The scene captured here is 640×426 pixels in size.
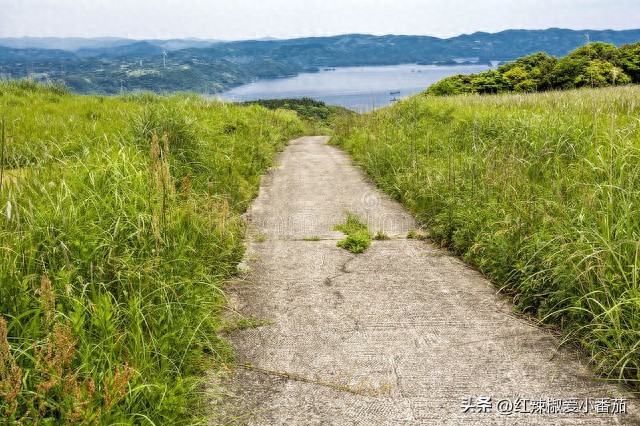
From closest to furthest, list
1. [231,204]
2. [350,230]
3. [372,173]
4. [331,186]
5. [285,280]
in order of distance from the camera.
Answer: [285,280]
[350,230]
[231,204]
[331,186]
[372,173]

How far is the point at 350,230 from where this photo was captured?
4.99 m

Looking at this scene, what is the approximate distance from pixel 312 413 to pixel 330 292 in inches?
54.8

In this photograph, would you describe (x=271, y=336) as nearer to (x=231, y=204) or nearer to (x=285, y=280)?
(x=285, y=280)

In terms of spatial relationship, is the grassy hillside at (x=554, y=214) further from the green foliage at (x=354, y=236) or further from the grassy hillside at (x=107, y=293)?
the grassy hillside at (x=107, y=293)

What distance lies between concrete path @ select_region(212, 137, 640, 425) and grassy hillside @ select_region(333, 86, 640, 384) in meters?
0.21

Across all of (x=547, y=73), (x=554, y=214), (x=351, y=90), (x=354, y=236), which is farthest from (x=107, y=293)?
(x=351, y=90)

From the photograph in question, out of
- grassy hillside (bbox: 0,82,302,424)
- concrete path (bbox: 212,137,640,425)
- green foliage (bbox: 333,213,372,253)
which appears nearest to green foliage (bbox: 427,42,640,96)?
green foliage (bbox: 333,213,372,253)

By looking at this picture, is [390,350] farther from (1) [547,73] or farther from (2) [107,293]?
(1) [547,73]

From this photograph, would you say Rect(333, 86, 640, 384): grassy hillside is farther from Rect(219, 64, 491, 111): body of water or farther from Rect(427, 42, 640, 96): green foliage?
Rect(427, 42, 640, 96): green foliage

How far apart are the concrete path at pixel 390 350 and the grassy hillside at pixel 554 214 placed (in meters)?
0.21

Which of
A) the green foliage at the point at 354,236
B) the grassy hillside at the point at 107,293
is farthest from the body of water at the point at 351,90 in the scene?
the grassy hillside at the point at 107,293

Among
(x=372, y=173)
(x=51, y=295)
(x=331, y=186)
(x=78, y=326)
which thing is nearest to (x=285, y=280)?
(x=78, y=326)

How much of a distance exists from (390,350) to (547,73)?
26075mm

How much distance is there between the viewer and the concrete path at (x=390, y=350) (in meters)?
2.23
